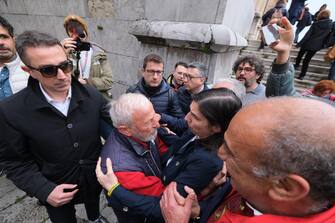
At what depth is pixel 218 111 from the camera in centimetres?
119

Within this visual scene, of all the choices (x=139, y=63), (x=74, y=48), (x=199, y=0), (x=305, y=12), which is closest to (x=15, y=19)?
(x=139, y=63)

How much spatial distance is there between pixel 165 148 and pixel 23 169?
114cm

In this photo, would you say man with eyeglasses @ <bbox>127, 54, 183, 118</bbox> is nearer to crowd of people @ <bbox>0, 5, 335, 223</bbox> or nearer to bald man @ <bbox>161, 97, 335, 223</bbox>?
crowd of people @ <bbox>0, 5, 335, 223</bbox>

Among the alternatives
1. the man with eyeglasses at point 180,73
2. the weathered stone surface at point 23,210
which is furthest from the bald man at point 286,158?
the man with eyeglasses at point 180,73

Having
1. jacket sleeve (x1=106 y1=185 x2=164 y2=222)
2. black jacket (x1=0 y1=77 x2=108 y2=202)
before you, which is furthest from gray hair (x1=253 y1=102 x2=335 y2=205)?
black jacket (x1=0 y1=77 x2=108 y2=202)

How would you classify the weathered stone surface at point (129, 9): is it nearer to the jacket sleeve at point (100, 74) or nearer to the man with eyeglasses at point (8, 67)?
the jacket sleeve at point (100, 74)

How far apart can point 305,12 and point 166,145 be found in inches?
340

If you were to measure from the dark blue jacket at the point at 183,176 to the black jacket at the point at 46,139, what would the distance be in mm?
494

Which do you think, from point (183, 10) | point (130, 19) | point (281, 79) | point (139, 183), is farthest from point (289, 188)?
point (130, 19)

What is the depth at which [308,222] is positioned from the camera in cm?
58

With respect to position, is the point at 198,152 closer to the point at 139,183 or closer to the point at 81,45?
the point at 139,183

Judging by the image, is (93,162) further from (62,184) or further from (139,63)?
(139,63)

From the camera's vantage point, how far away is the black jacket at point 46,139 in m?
1.31

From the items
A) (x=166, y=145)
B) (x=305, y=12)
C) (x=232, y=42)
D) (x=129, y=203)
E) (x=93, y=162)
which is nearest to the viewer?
(x=129, y=203)
